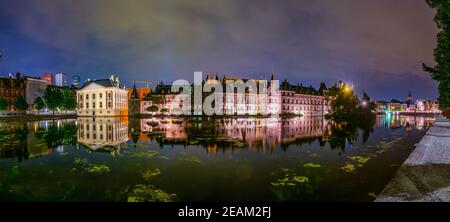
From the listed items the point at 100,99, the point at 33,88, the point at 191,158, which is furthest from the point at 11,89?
the point at 191,158

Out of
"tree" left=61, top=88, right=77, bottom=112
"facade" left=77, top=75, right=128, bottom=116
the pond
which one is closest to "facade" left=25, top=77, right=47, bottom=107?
"tree" left=61, top=88, right=77, bottom=112

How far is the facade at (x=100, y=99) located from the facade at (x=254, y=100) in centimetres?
1122

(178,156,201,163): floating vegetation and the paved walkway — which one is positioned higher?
the paved walkway

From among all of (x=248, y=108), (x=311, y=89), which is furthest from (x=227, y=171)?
(x=311, y=89)

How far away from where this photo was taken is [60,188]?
12.6 m

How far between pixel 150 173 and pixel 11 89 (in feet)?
353

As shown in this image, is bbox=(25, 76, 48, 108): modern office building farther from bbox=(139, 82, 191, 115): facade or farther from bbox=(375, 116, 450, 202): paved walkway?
bbox=(375, 116, 450, 202): paved walkway

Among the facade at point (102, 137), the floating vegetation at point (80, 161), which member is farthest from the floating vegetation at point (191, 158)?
the facade at point (102, 137)

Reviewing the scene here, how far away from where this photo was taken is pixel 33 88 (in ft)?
356

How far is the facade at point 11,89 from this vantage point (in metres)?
93.7

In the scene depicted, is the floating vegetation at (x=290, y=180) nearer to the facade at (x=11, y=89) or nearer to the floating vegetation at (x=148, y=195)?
the floating vegetation at (x=148, y=195)

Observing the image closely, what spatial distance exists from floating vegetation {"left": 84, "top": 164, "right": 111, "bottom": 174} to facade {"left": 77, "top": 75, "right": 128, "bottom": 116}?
85600 mm

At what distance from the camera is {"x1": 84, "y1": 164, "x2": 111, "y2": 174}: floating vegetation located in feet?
51.2

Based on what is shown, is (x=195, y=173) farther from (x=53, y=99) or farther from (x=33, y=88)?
(x=33, y=88)
